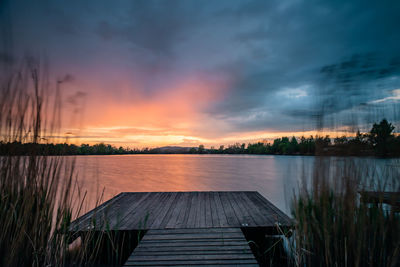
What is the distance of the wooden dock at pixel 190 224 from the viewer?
6.38 ft

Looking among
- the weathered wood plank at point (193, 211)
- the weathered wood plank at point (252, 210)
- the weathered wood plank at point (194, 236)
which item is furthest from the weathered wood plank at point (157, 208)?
the weathered wood plank at point (252, 210)

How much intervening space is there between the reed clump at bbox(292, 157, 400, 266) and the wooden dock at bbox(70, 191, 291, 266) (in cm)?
66

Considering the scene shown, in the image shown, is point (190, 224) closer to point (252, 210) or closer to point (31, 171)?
point (252, 210)

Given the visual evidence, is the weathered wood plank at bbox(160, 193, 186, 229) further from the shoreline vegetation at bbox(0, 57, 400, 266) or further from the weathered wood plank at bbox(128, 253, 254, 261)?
the shoreline vegetation at bbox(0, 57, 400, 266)

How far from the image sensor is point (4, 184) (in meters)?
1.46

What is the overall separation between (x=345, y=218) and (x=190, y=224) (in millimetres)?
2068

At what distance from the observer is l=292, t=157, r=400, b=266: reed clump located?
5.20 ft

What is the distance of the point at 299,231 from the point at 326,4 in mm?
4931

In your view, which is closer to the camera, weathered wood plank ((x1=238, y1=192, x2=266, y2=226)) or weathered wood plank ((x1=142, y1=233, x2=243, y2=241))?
weathered wood plank ((x1=142, y1=233, x2=243, y2=241))

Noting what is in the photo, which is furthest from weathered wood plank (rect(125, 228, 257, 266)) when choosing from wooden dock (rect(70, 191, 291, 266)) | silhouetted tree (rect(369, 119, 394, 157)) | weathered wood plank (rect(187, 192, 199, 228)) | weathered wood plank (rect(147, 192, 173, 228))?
silhouetted tree (rect(369, 119, 394, 157))

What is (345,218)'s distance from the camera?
1.65m

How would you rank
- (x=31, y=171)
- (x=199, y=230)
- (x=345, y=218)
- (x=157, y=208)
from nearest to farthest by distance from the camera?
(x=31, y=171)
(x=345, y=218)
(x=199, y=230)
(x=157, y=208)

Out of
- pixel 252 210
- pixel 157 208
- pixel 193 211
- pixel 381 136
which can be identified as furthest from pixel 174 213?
pixel 381 136

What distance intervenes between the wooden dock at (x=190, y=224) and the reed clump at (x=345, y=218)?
2.18ft
